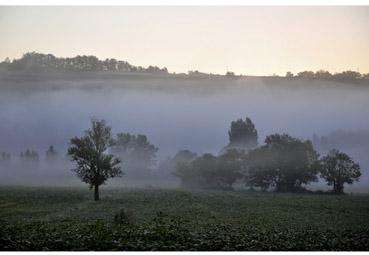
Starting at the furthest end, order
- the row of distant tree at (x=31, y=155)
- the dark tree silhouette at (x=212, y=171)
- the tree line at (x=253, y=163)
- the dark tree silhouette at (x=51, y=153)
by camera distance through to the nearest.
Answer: the dark tree silhouette at (x=212, y=171), the tree line at (x=253, y=163), the dark tree silhouette at (x=51, y=153), the row of distant tree at (x=31, y=155)

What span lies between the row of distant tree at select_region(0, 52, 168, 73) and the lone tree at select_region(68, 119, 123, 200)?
601cm

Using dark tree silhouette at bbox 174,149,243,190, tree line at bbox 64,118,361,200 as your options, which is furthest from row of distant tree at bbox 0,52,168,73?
dark tree silhouette at bbox 174,149,243,190

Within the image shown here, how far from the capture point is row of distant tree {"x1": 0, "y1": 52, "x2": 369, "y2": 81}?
40.1 m

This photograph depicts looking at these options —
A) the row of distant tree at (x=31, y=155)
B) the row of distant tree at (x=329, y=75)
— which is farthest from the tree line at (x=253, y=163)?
the row of distant tree at (x=329, y=75)

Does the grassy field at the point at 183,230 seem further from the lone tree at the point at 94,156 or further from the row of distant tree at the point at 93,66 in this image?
the row of distant tree at the point at 93,66

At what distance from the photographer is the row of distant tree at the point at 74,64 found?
131 feet

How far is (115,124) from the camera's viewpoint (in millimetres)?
57719

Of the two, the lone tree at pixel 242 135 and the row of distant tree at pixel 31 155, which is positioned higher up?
the lone tree at pixel 242 135

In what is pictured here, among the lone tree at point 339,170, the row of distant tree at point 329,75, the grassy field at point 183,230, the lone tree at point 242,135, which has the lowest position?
the grassy field at point 183,230

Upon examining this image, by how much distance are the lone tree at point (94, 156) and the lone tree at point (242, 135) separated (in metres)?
30.0

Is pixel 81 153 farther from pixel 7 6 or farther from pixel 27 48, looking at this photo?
pixel 7 6

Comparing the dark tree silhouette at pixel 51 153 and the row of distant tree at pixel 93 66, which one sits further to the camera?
the dark tree silhouette at pixel 51 153

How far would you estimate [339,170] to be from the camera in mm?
63906

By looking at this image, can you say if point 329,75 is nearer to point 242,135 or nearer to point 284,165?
point 284,165
